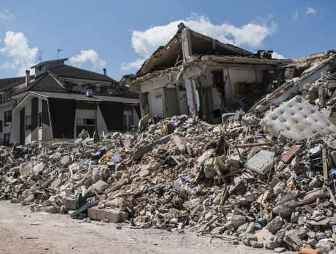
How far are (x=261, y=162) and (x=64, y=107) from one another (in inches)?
1018

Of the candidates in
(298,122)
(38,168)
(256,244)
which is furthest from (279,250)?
(38,168)

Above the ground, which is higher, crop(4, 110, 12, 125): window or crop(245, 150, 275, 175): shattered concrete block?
crop(4, 110, 12, 125): window

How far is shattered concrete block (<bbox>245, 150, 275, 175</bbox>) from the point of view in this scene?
431 inches

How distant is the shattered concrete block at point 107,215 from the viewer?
12.0 meters

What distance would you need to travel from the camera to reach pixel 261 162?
11211 millimetres

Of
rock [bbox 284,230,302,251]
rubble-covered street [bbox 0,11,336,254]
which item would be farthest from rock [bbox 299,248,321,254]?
rock [bbox 284,230,302,251]

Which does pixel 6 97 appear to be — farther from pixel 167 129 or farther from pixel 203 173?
pixel 203 173

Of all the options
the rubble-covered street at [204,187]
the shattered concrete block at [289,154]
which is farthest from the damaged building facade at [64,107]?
the shattered concrete block at [289,154]

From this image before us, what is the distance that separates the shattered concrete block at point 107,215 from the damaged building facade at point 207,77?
7880 mm

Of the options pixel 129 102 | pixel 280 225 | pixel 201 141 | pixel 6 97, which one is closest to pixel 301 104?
pixel 201 141

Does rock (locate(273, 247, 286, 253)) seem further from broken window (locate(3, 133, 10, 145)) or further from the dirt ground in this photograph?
broken window (locate(3, 133, 10, 145))

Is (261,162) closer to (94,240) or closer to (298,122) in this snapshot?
(298,122)

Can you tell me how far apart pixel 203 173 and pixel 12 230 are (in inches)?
196

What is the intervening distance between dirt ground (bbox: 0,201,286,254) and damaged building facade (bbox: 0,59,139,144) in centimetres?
2253
